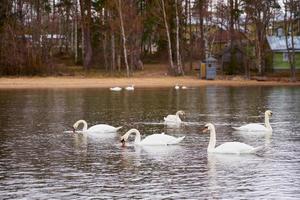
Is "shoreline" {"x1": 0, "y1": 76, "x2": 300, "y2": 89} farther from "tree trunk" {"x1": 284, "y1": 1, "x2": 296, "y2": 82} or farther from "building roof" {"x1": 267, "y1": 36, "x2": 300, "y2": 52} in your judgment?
"building roof" {"x1": 267, "y1": 36, "x2": 300, "y2": 52}

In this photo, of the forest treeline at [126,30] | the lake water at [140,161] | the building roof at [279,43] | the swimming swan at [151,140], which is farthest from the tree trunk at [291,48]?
the swimming swan at [151,140]

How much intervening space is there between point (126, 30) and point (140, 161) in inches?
2197

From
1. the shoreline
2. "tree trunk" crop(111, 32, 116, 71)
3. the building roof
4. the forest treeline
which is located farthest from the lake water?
the building roof

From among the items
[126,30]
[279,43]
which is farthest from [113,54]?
[279,43]

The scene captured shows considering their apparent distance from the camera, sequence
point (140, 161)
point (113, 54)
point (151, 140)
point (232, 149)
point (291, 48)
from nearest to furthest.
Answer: point (140, 161) < point (232, 149) < point (151, 140) < point (291, 48) < point (113, 54)

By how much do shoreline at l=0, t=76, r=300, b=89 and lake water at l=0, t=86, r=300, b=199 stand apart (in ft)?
94.4

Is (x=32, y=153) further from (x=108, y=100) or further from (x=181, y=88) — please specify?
(x=181, y=88)

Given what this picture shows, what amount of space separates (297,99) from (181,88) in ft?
49.8

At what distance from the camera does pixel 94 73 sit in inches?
A: 2995

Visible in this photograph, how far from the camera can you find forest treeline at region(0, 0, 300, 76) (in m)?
73.1

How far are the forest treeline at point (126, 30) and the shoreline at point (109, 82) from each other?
3.42 metres

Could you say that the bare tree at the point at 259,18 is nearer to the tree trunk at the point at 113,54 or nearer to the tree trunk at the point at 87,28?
the tree trunk at the point at 113,54

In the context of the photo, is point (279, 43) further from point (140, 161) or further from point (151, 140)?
point (140, 161)

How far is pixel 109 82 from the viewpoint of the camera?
6769 centimetres
